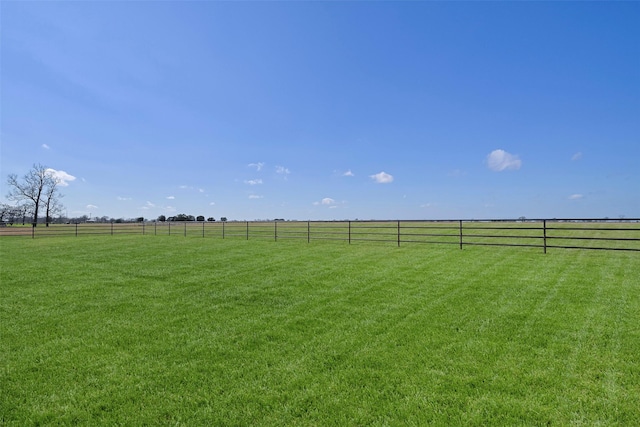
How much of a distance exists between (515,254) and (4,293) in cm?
1126

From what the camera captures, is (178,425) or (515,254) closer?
(178,425)

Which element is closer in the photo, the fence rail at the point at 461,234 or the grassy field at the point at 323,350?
the grassy field at the point at 323,350

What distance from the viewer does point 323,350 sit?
116 inches

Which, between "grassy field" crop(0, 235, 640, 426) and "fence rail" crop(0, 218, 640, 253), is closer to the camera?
"grassy field" crop(0, 235, 640, 426)

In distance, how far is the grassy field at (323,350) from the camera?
82.6 inches

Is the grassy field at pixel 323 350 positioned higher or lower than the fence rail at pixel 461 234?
lower

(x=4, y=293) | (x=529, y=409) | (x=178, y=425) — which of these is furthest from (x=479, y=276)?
(x=4, y=293)

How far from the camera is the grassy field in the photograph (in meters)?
2.10

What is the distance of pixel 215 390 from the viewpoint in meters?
2.31

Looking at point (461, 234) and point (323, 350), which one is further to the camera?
point (461, 234)

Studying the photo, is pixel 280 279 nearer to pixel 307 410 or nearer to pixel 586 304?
pixel 307 410

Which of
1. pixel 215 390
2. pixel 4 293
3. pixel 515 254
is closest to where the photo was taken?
pixel 215 390

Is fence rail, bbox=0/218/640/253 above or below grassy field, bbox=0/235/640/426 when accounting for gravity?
above

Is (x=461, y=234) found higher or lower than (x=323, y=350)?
higher
